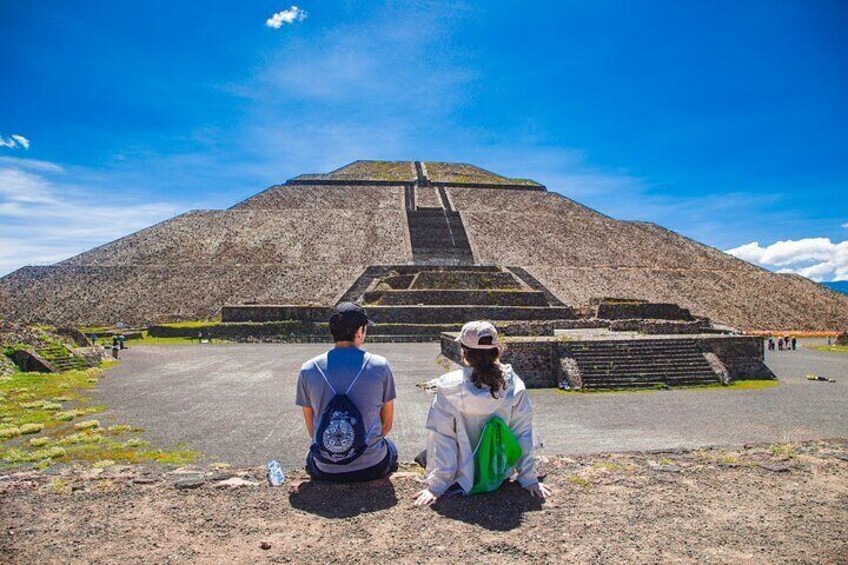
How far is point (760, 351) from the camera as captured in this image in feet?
50.7

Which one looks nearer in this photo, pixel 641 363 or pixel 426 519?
pixel 426 519

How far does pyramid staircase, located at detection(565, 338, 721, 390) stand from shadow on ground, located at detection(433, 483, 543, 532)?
9417 millimetres

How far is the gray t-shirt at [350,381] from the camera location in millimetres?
4406

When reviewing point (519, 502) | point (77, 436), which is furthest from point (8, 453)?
point (519, 502)

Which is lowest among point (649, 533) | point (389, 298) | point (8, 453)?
point (8, 453)

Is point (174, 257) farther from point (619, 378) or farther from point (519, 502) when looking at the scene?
point (519, 502)

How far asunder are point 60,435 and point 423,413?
5.51m

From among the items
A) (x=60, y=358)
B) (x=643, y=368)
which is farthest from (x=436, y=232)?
(x=643, y=368)

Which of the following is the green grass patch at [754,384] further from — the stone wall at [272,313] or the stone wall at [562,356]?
the stone wall at [272,313]

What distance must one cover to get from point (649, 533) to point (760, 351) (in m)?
13.3

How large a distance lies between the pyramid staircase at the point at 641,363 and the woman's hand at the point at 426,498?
9.77 m

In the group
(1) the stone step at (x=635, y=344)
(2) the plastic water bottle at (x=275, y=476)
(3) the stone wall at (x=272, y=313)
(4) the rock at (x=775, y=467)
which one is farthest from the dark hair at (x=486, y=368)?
(3) the stone wall at (x=272, y=313)

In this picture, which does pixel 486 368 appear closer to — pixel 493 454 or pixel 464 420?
pixel 464 420

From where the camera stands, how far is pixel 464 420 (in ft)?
14.8
